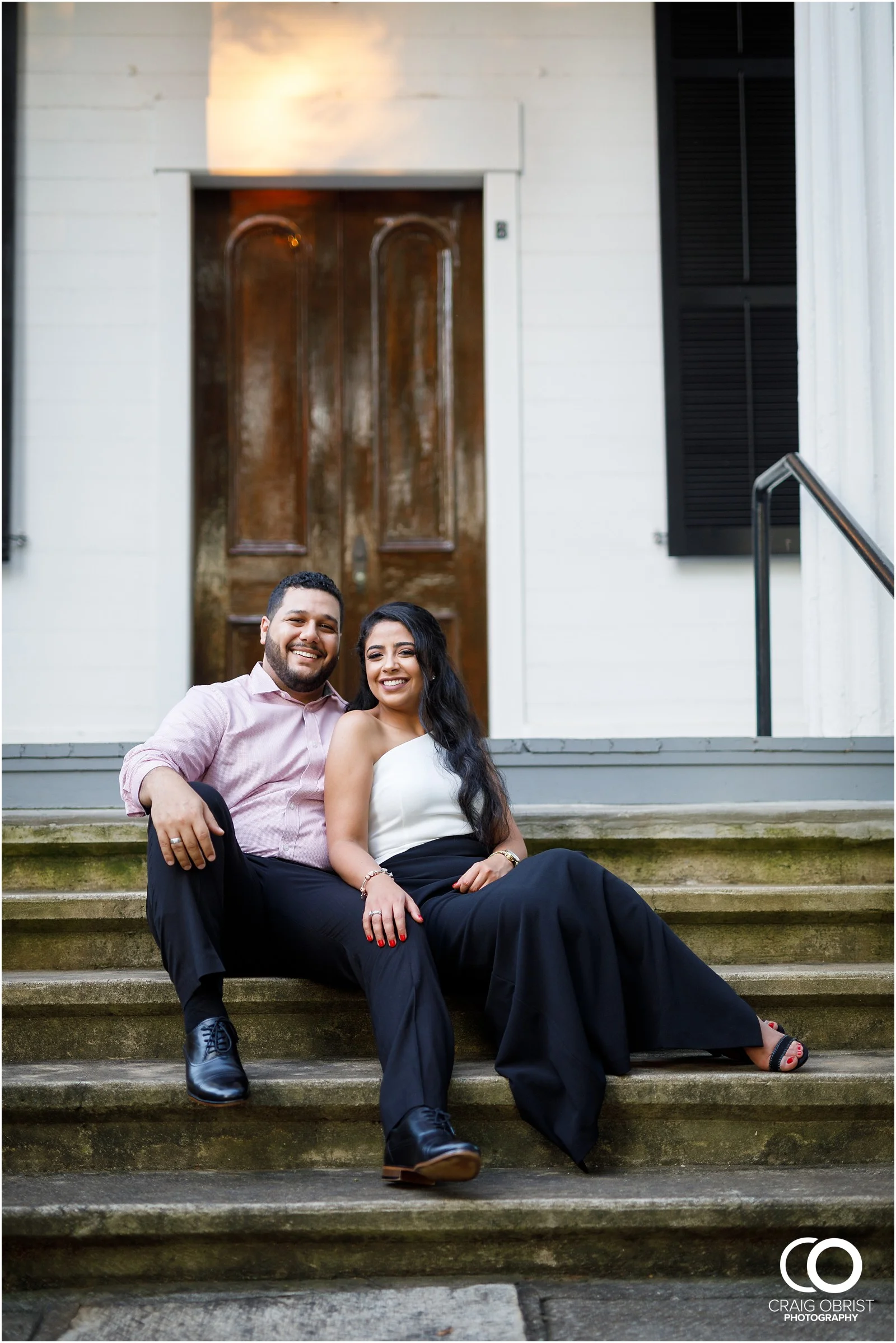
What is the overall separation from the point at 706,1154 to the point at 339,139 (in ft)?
12.6

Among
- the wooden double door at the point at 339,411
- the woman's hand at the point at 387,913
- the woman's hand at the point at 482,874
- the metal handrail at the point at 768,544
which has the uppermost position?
the wooden double door at the point at 339,411

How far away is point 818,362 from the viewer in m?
3.73

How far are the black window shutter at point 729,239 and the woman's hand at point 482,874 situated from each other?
2.75m

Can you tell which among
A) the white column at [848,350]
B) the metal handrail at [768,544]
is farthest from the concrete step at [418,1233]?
the white column at [848,350]

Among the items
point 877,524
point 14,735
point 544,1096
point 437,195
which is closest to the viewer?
point 544,1096

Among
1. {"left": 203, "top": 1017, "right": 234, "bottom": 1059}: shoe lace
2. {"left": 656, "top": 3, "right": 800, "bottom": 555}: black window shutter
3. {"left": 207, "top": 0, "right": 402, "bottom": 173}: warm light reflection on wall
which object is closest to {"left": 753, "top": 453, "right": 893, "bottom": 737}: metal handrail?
{"left": 656, "top": 3, "right": 800, "bottom": 555}: black window shutter

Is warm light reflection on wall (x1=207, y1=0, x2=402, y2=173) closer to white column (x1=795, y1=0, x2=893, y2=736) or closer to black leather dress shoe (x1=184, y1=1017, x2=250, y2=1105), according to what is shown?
white column (x1=795, y1=0, x2=893, y2=736)

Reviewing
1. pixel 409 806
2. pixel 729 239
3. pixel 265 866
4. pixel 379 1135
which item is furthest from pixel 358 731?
pixel 729 239

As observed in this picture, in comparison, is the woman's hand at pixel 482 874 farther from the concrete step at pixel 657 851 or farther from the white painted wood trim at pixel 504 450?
the white painted wood trim at pixel 504 450

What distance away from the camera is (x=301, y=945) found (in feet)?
7.04

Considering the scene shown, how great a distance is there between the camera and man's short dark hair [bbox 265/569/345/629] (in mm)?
2490

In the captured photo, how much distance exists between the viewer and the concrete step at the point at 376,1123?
192cm

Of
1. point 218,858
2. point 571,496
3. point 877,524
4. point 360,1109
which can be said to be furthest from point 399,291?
point 360,1109

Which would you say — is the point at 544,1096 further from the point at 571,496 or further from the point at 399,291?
the point at 399,291
